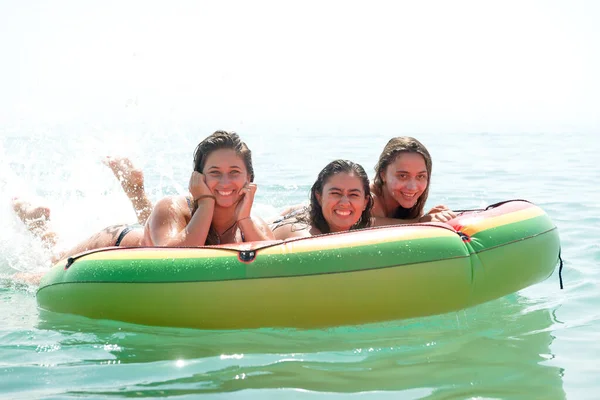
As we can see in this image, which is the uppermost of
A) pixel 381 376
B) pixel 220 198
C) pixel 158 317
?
pixel 220 198

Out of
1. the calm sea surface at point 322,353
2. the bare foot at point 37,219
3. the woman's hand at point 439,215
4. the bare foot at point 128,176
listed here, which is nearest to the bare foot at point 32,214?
the bare foot at point 37,219

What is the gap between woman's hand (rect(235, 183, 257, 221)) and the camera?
480cm

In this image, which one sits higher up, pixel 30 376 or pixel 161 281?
pixel 161 281

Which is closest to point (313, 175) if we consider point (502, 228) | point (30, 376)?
point (502, 228)

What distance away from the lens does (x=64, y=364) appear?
12.7 feet

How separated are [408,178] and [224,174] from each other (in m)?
1.27

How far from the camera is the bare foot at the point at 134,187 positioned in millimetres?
6422

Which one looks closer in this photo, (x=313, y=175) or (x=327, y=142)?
(x=313, y=175)

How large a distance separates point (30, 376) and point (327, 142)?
1659 cm

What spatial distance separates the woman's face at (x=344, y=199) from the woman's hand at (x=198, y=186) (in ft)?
2.47

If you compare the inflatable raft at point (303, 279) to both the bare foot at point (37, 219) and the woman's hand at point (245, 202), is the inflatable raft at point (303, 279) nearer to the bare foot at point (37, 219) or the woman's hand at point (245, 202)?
the woman's hand at point (245, 202)

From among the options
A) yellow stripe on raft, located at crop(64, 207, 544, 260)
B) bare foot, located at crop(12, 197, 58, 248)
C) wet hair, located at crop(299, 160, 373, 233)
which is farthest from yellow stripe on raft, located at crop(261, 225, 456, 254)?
bare foot, located at crop(12, 197, 58, 248)

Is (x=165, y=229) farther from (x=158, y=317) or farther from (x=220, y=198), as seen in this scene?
(x=158, y=317)

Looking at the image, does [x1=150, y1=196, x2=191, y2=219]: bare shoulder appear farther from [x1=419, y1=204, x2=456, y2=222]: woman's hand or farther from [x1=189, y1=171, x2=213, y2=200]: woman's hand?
[x1=419, y1=204, x2=456, y2=222]: woman's hand
